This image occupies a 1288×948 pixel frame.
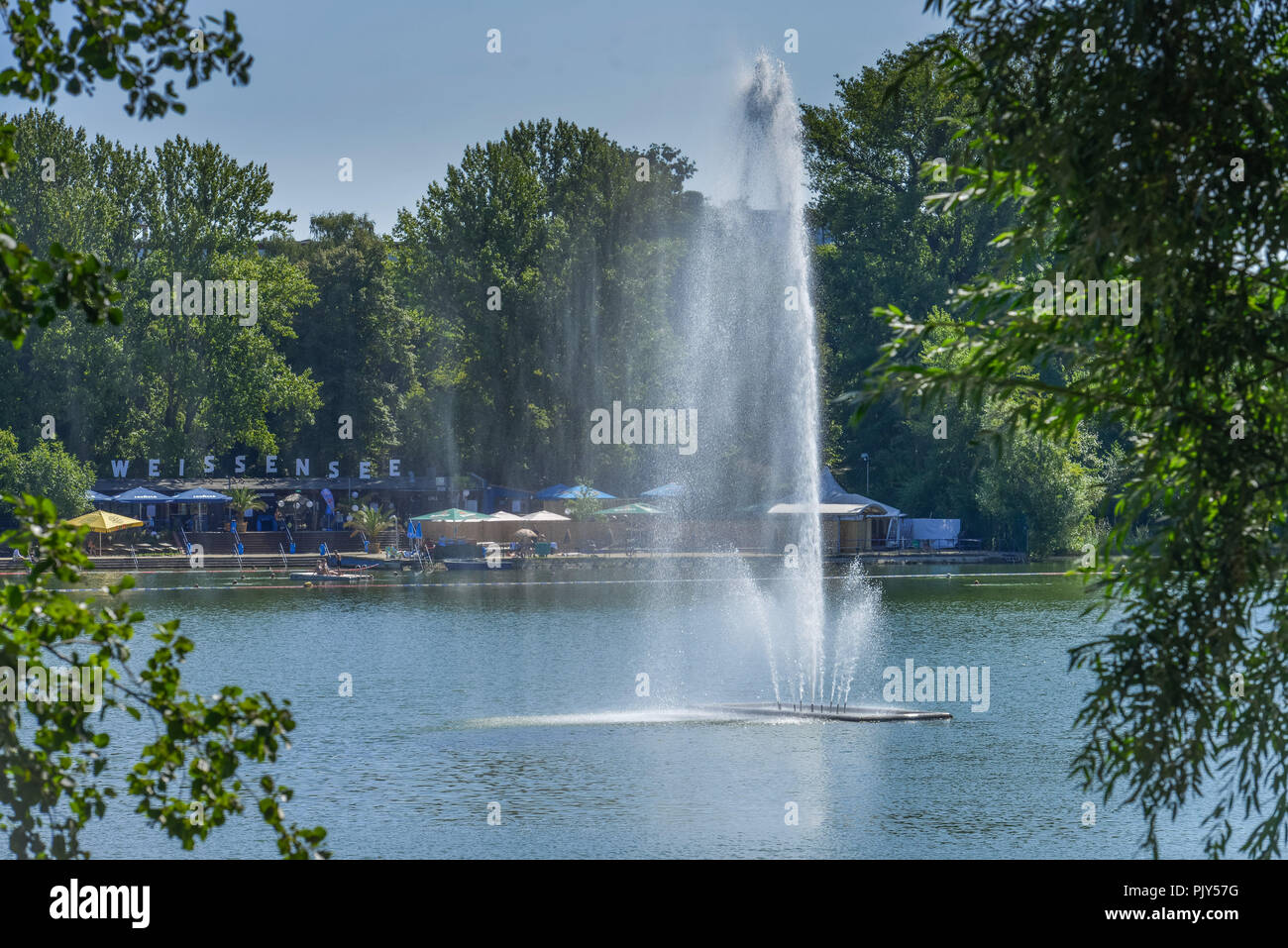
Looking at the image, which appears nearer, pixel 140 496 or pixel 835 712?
pixel 835 712

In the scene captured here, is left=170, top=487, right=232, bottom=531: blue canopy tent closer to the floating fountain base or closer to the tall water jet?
the tall water jet

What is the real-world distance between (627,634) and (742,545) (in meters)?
29.0

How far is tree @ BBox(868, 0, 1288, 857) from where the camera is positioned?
675cm

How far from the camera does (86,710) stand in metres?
4.81

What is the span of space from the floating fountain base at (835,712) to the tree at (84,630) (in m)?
18.8

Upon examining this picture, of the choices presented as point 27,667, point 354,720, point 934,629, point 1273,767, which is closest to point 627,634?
point 934,629

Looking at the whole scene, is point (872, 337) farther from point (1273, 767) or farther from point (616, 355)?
point (1273, 767)

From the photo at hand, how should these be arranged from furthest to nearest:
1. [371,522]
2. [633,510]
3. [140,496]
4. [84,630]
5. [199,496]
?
1. [199,496]
2. [371,522]
3. [140,496]
4. [633,510]
5. [84,630]

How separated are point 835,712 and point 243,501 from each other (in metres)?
45.3

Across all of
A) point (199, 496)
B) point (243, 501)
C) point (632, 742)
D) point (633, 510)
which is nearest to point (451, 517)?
point (633, 510)

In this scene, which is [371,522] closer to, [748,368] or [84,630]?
[748,368]

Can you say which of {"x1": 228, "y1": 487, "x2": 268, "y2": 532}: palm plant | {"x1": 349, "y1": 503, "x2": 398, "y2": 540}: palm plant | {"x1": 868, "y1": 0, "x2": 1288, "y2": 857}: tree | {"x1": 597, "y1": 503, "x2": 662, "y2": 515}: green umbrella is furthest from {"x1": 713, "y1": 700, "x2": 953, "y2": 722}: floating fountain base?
{"x1": 228, "y1": 487, "x2": 268, "y2": 532}: palm plant

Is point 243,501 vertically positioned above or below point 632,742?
above

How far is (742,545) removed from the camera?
6362cm
